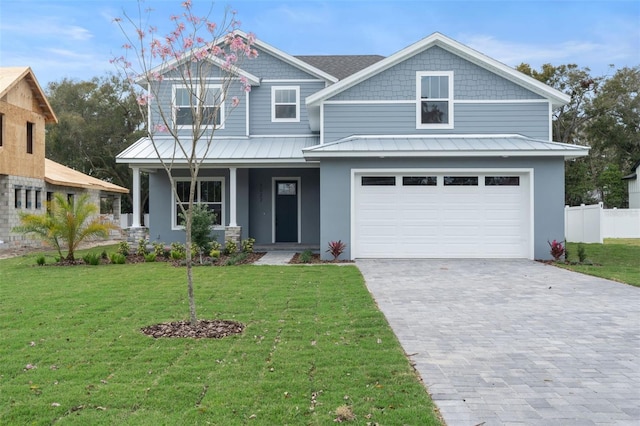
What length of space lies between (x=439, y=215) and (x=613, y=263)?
4.79 meters

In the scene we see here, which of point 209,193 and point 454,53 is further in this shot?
point 209,193

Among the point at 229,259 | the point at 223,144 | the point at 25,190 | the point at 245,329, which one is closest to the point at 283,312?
the point at 245,329

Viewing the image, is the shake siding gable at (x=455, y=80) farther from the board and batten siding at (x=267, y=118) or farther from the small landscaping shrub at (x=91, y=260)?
the small landscaping shrub at (x=91, y=260)

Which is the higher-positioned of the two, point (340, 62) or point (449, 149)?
point (340, 62)

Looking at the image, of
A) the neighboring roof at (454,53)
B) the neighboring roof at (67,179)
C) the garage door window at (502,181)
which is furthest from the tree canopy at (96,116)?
the garage door window at (502,181)

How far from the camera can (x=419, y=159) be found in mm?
14055

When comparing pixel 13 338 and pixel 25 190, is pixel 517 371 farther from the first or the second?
pixel 25 190

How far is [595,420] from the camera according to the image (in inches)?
150

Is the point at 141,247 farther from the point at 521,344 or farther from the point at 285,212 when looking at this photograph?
the point at 521,344

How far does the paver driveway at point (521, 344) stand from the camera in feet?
13.4

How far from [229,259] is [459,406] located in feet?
33.8

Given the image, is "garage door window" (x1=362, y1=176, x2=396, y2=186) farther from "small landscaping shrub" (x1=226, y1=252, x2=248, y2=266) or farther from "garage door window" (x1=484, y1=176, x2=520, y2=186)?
"small landscaping shrub" (x1=226, y1=252, x2=248, y2=266)

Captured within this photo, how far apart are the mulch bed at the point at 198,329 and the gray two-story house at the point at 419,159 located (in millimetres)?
7649

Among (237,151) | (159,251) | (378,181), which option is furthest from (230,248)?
(378,181)
